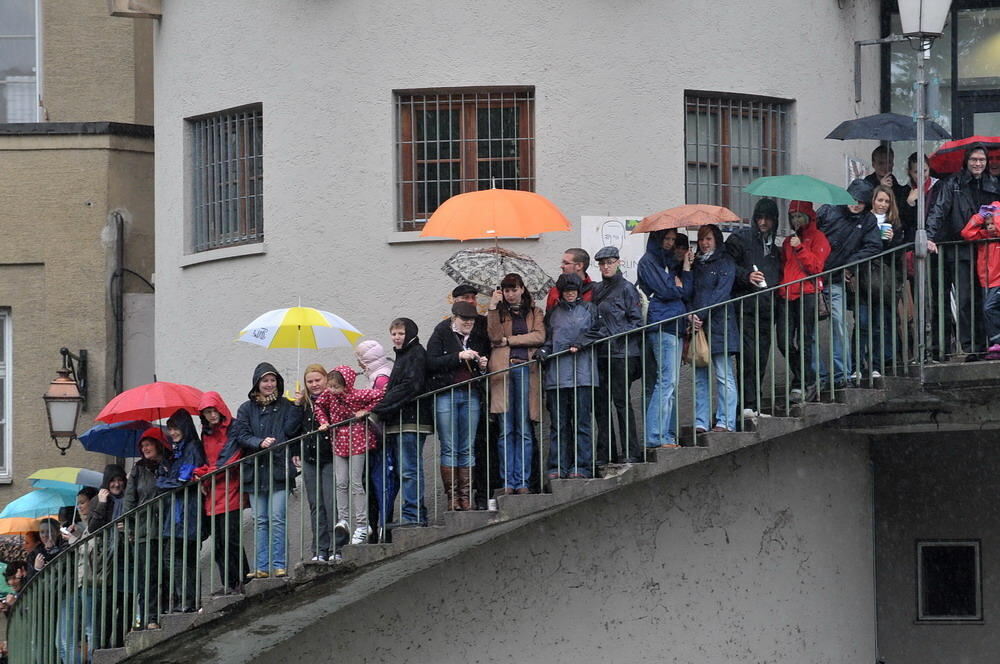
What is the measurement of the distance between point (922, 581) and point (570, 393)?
16.9ft

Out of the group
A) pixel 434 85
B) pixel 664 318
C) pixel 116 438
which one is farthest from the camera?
pixel 434 85

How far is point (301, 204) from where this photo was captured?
1675 centimetres

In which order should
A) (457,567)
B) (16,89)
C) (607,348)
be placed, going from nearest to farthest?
(607,348) → (457,567) → (16,89)

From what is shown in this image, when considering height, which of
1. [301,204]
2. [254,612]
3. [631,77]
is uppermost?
[631,77]

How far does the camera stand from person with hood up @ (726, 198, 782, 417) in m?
14.4

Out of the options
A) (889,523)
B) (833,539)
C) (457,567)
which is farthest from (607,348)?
(889,523)

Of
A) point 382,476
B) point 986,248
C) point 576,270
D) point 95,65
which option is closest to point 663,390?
point 576,270

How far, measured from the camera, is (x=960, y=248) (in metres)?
14.8

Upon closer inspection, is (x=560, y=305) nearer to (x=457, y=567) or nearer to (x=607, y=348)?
(x=607, y=348)

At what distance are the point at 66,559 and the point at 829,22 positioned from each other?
7.98 metres

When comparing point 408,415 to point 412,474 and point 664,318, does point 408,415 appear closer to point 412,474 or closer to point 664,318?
point 412,474

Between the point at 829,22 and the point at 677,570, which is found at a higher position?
the point at 829,22

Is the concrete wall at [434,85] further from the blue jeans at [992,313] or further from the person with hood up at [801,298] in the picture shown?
the blue jeans at [992,313]

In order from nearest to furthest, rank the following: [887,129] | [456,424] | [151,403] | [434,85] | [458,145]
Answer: [456,424] → [151,403] → [887,129] → [434,85] → [458,145]
